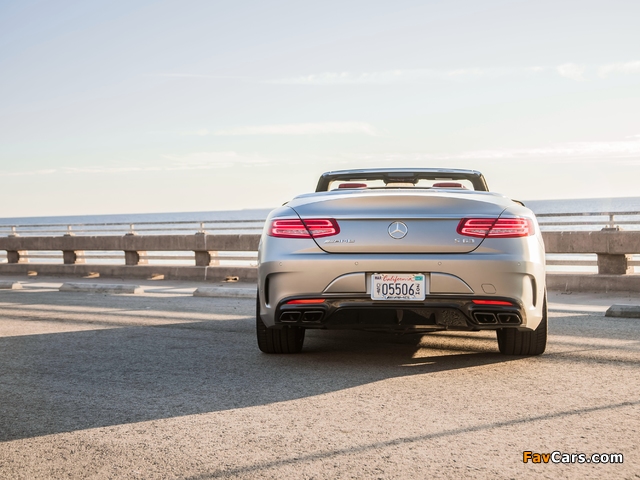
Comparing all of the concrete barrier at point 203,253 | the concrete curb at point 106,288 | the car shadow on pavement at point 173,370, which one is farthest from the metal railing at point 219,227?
the car shadow on pavement at point 173,370

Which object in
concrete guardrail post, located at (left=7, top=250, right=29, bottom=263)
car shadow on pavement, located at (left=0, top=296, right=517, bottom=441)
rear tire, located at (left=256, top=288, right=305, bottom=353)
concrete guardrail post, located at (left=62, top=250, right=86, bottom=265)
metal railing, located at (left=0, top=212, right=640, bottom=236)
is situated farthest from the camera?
concrete guardrail post, located at (left=7, top=250, right=29, bottom=263)

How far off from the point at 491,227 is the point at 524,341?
1241 mm

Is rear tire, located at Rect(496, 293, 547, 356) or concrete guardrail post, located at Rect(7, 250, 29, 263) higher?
rear tire, located at Rect(496, 293, 547, 356)

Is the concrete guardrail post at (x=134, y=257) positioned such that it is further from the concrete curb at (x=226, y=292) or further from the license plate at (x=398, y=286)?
the license plate at (x=398, y=286)

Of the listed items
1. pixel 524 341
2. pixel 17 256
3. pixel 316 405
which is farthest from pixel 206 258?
pixel 316 405

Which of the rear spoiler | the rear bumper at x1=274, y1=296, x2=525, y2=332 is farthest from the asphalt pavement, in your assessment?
the rear spoiler

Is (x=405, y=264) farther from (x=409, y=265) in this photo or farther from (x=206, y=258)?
(x=206, y=258)

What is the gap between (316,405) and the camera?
15.5ft

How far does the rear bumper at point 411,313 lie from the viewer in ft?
18.1

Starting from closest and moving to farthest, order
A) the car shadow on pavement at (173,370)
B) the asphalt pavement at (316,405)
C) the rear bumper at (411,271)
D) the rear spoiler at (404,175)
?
the asphalt pavement at (316,405)
the car shadow on pavement at (173,370)
the rear bumper at (411,271)
the rear spoiler at (404,175)

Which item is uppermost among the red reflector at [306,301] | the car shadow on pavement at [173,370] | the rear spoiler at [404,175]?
the rear spoiler at [404,175]

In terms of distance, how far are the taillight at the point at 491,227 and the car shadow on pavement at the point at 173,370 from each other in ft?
3.61

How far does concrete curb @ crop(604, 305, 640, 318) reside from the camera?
918 cm

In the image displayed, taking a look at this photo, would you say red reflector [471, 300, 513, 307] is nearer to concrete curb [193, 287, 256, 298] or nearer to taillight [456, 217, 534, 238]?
taillight [456, 217, 534, 238]
